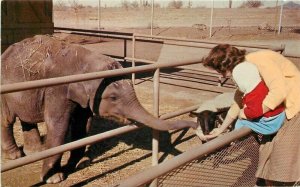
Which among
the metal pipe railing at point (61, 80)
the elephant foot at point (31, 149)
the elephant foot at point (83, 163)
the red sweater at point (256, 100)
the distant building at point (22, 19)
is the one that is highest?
the distant building at point (22, 19)

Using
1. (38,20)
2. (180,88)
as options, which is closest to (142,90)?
(180,88)

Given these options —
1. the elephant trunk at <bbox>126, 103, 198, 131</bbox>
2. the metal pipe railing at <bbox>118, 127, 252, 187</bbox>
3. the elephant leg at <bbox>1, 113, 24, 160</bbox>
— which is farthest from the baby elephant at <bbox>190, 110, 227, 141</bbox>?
the elephant leg at <bbox>1, 113, 24, 160</bbox>

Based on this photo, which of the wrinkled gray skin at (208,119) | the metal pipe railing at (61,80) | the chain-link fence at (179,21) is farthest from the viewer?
the chain-link fence at (179,21)

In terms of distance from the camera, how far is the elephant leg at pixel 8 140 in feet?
16.4

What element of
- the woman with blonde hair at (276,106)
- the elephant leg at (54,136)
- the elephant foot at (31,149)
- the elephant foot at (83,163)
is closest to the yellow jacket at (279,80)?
the woman with blonde hair at (276,106)

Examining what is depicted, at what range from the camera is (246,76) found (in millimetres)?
2889

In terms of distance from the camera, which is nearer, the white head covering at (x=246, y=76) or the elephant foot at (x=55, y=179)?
the white head covering at (x=246, y=76)

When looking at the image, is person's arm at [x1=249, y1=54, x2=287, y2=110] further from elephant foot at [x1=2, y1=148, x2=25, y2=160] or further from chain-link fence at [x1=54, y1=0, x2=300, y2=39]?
chain-link fence at [x1=54, y1=0, x2=300, y2=39]

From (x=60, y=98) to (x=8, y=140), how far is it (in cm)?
125

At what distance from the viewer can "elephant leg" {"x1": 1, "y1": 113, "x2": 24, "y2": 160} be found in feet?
16.4

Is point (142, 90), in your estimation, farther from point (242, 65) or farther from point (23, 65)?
point (242, 65)

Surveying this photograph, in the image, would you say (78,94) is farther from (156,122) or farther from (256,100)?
(256,100)

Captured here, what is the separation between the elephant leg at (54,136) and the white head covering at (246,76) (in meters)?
2.12

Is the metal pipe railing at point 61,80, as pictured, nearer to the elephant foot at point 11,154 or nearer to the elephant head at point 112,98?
the elephant head at point 112,98
